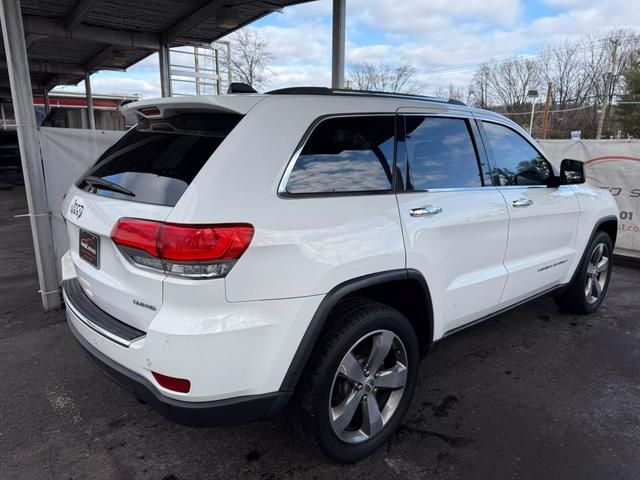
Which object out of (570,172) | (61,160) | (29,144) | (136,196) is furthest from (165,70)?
(136,196)

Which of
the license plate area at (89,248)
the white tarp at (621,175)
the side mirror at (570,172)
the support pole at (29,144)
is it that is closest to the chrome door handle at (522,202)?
the side mirror at (570,172)

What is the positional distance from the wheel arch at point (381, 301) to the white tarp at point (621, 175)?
18.3 feet

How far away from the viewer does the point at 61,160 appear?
457 cm

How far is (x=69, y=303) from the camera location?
2.64 metres

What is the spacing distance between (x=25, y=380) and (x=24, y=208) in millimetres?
9490

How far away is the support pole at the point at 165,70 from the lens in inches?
433

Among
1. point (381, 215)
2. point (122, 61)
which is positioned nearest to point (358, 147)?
point (381, 215)

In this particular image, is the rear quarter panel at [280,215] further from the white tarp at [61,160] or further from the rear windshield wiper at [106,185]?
the white tarp at [61,160]

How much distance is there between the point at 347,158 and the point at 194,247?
97cm

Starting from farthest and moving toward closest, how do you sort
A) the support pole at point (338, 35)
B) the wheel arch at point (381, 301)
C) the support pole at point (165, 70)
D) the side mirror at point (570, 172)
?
the support pole at point (165, 70) → the support pole at point (338, 35) → the side mirror at point (570, 172) → the wheel arch at point (381, 301)

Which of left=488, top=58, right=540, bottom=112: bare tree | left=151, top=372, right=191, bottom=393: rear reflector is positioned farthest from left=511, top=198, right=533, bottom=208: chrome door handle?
left=488, top=58, right=540, bottom=112: bare tree

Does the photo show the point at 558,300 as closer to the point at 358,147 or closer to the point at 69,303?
the point at 358,147

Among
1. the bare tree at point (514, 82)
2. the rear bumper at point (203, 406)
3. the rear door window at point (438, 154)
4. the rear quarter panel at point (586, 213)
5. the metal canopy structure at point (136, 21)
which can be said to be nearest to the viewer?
the rear bumper at point (203, 406)

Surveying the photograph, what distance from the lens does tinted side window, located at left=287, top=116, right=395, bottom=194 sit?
2.25 meters
